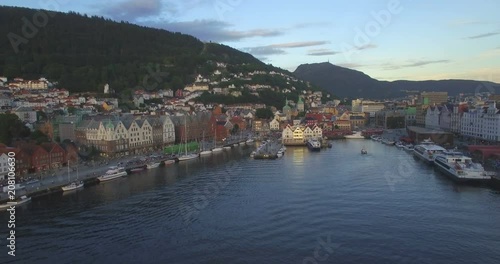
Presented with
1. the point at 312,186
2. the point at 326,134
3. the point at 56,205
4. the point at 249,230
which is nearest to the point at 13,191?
the point at 56,205

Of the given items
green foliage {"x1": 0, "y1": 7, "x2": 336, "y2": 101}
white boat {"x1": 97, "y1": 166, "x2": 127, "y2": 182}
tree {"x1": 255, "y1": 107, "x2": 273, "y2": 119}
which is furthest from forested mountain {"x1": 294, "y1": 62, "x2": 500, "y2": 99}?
white boat {"x1": 97, "y1": 166, "x2": 127, "y2": 182}

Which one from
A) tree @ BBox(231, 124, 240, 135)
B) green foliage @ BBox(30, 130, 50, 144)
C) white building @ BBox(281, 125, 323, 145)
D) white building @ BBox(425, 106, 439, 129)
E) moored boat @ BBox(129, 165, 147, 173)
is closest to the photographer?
moored boat @ BBox(129, 165, 147, 173)

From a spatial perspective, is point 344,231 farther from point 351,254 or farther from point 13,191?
point 13,191

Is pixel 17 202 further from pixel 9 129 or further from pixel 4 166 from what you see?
pixel 9 129

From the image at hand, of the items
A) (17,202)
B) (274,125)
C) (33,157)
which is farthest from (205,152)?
(274,125)

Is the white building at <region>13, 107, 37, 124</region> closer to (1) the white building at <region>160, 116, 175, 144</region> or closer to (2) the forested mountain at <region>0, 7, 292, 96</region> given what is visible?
(1) the white building at <region>160, 116, 175, 144</region>

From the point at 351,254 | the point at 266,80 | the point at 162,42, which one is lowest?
the point at 351,254
